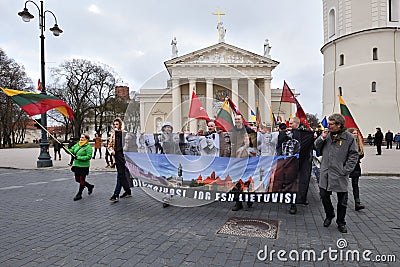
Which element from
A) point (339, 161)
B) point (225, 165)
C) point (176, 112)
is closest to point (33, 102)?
point (176, 112)

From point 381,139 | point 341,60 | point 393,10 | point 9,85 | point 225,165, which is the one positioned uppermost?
point 393,10

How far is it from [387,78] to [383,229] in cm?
3944

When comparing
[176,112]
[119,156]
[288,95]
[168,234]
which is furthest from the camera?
[288,95]

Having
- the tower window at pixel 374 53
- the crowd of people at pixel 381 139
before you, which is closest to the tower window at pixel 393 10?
the tower window at pixel 374 53

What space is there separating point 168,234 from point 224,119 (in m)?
3.30

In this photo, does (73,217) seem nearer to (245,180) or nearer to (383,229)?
(245,180)

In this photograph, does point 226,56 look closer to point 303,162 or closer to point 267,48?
point 267,48

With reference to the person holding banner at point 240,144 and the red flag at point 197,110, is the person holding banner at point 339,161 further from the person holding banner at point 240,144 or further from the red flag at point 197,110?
the red flag at point 197,110

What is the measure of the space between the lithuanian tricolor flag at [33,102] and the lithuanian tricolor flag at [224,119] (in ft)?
16.8

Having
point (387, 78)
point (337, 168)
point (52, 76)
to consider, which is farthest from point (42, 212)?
point (52, 76)

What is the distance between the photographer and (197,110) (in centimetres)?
642

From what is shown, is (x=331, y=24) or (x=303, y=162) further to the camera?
(x=331, y=24)

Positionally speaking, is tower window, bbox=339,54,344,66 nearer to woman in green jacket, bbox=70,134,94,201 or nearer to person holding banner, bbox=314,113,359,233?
person holding banner, bbox=314,113,359,233

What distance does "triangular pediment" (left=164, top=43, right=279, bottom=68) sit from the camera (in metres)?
39.0
